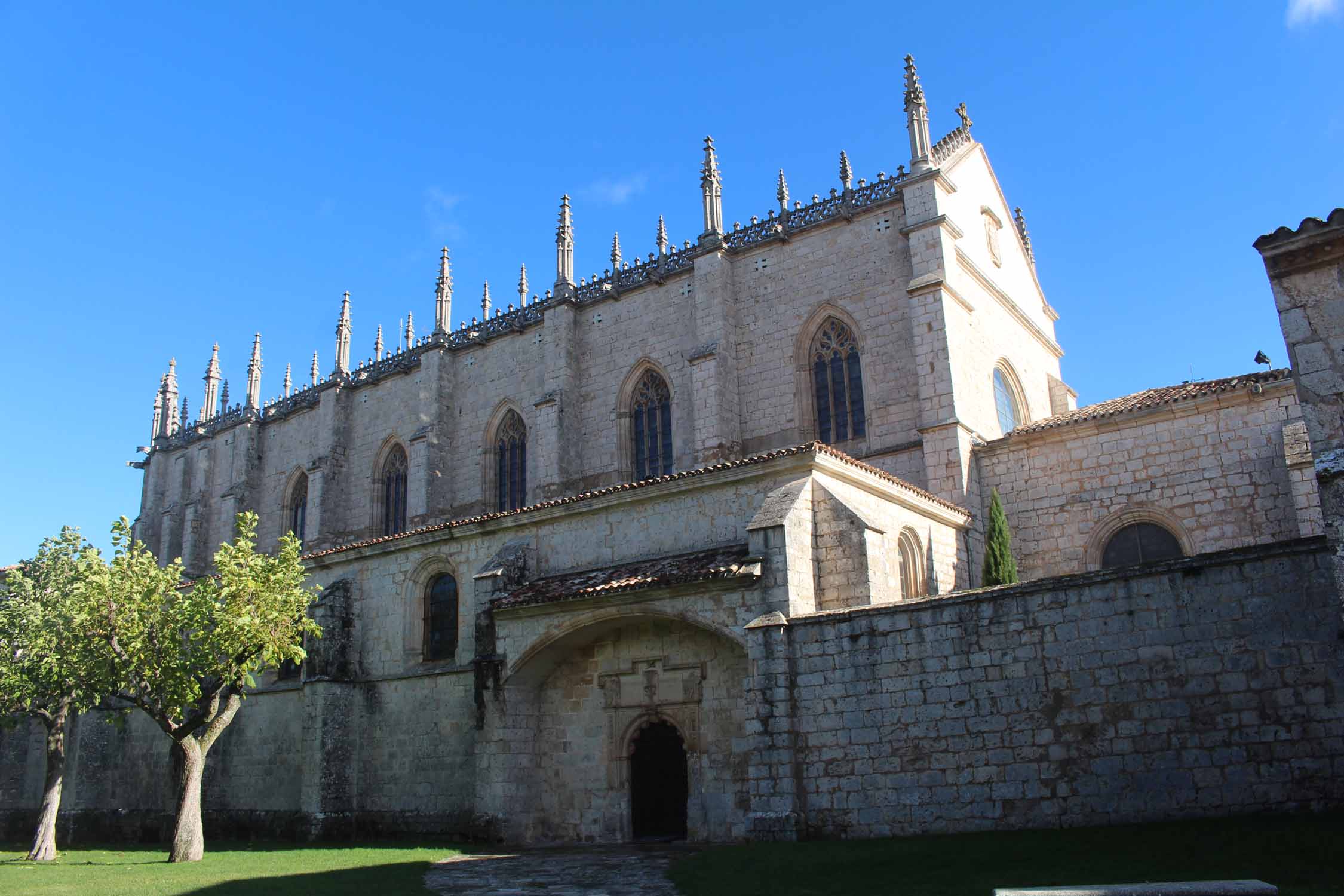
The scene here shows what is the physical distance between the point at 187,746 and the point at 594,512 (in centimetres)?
817

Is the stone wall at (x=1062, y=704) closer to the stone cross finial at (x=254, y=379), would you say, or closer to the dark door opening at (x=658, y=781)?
the dark door opening at (x=658, y=781)

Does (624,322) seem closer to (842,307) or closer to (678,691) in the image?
(842,307)

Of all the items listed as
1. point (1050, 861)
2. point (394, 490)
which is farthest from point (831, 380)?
point (394, 490)

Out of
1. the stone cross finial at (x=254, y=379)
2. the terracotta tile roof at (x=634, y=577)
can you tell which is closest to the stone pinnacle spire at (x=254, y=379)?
the stone cross finial at (x=254, y=379)

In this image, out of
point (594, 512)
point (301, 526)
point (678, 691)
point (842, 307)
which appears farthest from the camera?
point (301, 526)

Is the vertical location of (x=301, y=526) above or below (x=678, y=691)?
above

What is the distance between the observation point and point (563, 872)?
46.2 feet

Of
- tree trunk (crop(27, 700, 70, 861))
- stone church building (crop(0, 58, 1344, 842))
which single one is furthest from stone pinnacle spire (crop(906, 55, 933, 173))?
tree trunk (crop(27, 700, 70, 861))

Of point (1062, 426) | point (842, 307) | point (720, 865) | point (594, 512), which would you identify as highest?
point (842, 307)

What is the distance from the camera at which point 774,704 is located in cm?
1484

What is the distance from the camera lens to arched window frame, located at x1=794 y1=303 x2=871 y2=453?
24.7m

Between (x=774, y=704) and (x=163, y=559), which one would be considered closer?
(x=774, y=704)

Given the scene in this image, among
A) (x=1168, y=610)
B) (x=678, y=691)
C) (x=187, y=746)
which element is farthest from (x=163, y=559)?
(x=1168, y=610)

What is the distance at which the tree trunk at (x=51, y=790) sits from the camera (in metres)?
20.0
